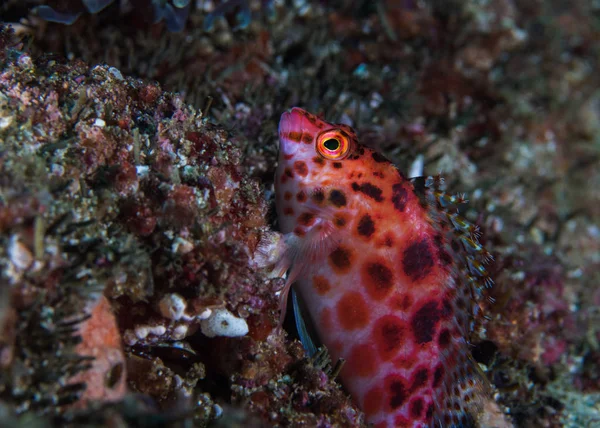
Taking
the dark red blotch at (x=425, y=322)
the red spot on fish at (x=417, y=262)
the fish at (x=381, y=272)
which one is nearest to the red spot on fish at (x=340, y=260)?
the fish at (x=381, y=272)

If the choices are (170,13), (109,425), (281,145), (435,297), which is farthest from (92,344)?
(170,13)

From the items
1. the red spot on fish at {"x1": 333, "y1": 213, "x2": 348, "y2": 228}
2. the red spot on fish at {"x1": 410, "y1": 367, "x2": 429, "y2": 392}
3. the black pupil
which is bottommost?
the red spot on fish at {"x1": 410, "y1": 367, "x2": 429, "y2": 392}

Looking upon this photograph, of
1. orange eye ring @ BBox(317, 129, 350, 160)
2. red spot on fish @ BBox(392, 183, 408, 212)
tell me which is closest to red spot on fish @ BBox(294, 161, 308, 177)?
orange eye ring @ BBox(317, 129, 350, 160)

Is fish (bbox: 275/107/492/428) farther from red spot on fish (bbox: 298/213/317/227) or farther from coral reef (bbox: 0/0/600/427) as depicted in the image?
coral reef (bbox: 0/0/600/427)

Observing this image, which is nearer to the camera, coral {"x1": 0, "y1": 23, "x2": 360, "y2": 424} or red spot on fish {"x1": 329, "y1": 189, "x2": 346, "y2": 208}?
coral {"x1": 0, "y1": 23, "x2": 360, "y2": 424}

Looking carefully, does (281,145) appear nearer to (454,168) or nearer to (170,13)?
(170,13)

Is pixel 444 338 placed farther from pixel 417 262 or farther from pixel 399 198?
pixel 399 198
